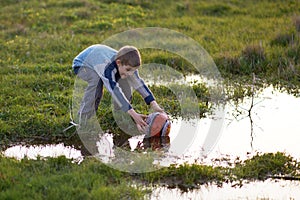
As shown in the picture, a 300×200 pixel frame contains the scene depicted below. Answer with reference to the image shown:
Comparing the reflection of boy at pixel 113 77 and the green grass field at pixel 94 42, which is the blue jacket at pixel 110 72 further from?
the green grass field at pixel 94 42

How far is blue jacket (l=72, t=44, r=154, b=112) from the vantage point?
6.46m

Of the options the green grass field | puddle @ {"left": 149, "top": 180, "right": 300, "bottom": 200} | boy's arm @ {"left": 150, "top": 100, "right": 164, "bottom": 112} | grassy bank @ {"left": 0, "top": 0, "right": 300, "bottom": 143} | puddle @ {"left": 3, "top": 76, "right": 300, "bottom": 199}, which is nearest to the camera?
puddle @ {"left": 149, "top": 180, "right": 300, "bottom": 200}

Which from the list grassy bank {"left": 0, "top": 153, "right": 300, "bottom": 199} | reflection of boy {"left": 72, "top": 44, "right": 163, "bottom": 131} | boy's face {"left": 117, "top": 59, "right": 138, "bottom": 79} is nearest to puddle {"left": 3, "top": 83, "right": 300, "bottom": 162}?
grassy bank {"left": 0, "top": 153, "right": 300, "bottom": 199}

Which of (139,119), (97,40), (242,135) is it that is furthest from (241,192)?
(97,40)

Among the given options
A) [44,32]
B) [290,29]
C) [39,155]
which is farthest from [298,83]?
[44,32]

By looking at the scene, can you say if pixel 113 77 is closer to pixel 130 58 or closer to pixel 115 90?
pixel 115 90

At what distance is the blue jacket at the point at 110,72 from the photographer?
6.46 metres

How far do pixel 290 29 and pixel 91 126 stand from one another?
5455 mm

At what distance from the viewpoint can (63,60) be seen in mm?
10062

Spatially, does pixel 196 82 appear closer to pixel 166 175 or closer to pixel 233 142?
pixel 233 142

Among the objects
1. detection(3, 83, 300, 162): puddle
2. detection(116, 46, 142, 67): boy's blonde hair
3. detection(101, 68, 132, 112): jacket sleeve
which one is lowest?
detection(3, 83, 300, 162): puddle

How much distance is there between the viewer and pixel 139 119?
6.43 metres

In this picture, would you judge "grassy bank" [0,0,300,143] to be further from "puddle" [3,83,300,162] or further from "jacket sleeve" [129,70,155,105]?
"jacket sleeve" [129,70,155,105]

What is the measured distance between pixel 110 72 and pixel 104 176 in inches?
57.5
